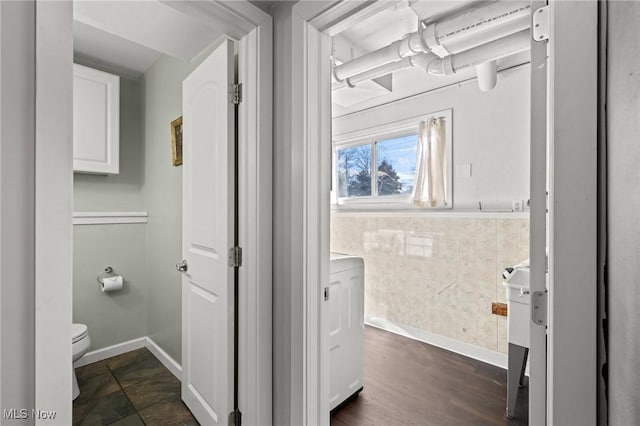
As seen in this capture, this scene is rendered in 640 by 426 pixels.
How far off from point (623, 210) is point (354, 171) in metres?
3.54

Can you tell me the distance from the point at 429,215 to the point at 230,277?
87.4 inches

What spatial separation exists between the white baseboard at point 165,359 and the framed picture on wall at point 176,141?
1458 millimetres

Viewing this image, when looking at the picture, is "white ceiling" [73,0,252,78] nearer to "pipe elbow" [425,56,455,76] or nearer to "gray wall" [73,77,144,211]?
"gray wall" [73,77,144,211]

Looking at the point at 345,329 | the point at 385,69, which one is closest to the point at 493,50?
the point at 385,69

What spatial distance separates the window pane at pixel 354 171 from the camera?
152 inches

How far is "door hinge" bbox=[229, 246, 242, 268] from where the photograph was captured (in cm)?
149

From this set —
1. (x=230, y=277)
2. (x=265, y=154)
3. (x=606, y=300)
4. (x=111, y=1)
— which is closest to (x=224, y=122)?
(x=265, y=154)

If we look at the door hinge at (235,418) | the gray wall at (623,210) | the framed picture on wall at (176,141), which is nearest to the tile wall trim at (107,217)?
the framed picture on wall at (176,141)

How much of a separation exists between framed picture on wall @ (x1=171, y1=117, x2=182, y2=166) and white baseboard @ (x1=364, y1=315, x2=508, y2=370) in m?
2.55

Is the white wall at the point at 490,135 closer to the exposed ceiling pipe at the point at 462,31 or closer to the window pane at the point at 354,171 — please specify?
the exposed ceiling pipe at the point at 462,31

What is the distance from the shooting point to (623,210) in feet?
1.75

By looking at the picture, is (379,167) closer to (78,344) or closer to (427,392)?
(427,392)

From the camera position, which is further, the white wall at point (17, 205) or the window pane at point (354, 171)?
the window pane at point (354, 171)

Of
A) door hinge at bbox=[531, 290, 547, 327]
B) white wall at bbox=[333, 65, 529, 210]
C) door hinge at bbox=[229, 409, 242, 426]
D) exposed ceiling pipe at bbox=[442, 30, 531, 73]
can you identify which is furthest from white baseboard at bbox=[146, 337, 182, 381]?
exposed ceiling pipe at bbox=[442, 30, 531, 73]
